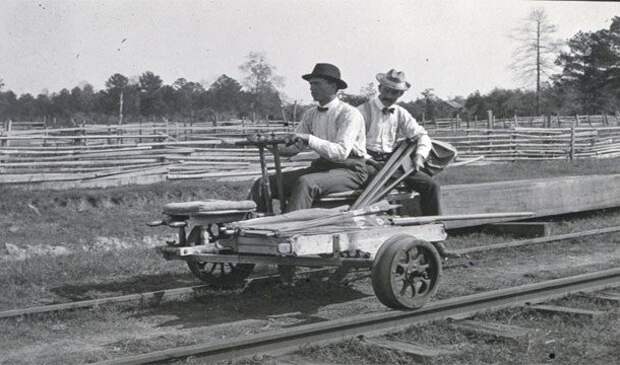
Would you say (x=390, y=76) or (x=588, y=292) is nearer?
(x=588, y=292)

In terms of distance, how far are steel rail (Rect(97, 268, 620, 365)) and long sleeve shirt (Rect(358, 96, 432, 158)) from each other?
1758 millimetres

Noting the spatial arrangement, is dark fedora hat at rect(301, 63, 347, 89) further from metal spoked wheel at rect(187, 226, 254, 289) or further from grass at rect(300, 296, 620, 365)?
grass at rect(300, 296, 620, 365)

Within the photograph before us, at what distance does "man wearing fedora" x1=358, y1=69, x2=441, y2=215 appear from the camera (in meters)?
6.82

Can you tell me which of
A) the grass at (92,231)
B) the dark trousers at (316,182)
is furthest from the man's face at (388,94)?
the grass at (92,231)

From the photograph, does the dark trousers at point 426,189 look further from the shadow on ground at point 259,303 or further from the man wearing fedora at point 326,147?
the shadow on ground at point 259,303

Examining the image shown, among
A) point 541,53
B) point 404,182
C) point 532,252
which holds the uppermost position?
point 541,53

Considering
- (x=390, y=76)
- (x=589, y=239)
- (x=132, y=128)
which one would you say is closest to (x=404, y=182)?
(x=390, y=76)

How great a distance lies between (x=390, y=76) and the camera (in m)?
6.98

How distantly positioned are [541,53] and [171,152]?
33.5m

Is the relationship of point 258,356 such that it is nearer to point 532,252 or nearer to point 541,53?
point 532,252

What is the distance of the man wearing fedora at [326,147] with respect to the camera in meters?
6.23

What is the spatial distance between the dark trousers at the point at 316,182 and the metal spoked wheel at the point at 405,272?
0.84 m

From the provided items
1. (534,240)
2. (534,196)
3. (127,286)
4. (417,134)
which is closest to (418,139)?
(417,134)

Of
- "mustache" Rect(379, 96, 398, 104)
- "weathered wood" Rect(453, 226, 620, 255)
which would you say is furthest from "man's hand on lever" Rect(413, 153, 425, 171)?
"weathered wood" Rect(453, 226, 620, 255)
